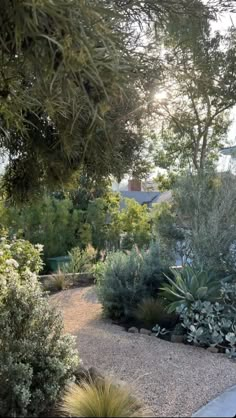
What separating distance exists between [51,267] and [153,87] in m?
8.78

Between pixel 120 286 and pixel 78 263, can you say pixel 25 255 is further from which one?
pixel 78 263

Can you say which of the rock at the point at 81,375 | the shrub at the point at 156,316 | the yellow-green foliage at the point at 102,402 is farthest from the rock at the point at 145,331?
the yellow-green foliage at the point at 102,402

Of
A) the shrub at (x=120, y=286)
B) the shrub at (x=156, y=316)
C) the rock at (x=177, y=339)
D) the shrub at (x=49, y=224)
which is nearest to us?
the rock at (x=177, y=339)

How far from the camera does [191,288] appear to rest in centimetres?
677

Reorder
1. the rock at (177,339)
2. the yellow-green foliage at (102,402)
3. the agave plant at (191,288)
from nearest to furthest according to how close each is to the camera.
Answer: the yellow-green foliage at (102,402) → the rock at (177,339) → the agave plant at (191,288)

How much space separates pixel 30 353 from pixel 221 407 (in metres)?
1.71

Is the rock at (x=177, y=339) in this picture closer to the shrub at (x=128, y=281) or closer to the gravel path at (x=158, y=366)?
the gravel path at (x=158, y=366)

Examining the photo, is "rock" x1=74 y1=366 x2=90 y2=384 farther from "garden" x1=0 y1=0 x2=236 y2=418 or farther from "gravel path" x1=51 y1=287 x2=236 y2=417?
"gravel path" x1=51 y1=287 x2=236 y2=417

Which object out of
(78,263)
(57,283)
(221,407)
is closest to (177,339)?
(221,407)

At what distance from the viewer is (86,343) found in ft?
19.9

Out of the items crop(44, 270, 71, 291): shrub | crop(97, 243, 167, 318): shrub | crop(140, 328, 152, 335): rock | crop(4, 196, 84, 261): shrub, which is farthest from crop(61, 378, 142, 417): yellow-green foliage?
crop(4, 196, 84, 261): shrub

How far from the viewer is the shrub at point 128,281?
299 inches

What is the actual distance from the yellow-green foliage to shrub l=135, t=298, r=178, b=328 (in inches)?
141

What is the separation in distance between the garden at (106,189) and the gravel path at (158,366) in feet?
0.08
